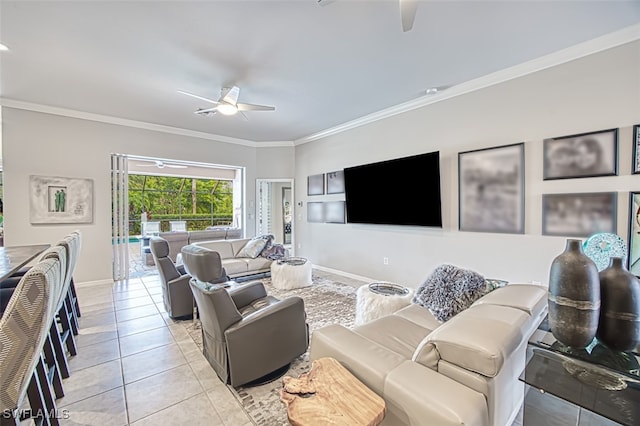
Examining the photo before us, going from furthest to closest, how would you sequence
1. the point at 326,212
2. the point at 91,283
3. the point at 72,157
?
the point at 326,212, the point at 91,283, the point at 72,157

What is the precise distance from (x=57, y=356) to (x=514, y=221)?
186 inches

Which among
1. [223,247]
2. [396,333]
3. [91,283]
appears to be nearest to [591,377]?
[396,333]

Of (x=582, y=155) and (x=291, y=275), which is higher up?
(x=582, y=155)

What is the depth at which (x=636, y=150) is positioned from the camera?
2.55 metres

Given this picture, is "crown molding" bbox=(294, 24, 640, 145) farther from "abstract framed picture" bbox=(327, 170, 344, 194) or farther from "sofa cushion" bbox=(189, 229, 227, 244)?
"sofa cushion" bbox=(189, 229, 227, 244)

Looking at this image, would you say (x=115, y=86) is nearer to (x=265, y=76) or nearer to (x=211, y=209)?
(x=265, y=76)

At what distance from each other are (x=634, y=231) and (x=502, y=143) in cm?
151

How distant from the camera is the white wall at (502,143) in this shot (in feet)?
8.77

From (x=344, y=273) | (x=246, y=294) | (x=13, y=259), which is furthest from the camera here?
(x=344, y=273)

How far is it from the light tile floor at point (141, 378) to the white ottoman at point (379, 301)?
1.45m

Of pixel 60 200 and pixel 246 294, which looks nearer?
pixel 246 294

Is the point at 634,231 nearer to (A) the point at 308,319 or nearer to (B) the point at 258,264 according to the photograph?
(A) the point at 308,319

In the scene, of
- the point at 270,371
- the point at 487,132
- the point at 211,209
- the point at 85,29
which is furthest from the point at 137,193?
the point at 487,132

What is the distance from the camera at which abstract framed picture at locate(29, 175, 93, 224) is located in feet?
14.7
